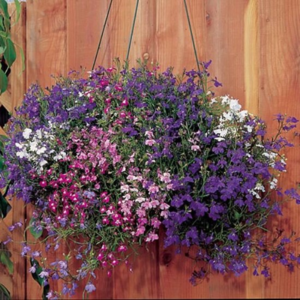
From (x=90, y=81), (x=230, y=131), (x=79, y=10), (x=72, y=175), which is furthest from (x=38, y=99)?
(x=230, y=131)

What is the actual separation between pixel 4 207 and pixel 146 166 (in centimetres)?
71

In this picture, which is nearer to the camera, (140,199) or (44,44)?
(140,199)

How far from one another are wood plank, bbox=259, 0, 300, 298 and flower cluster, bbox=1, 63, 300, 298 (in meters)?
0.11

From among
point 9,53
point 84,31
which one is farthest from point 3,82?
point 84,31

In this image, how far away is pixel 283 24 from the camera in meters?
1.64

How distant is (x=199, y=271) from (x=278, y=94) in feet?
2.02

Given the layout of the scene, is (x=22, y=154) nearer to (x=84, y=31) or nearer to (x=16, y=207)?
(x=16, y=207)

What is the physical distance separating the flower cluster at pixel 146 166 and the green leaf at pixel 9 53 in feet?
1.06

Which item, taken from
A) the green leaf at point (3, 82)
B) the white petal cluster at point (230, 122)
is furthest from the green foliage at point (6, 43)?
the white petal cluster at point (230, 122)

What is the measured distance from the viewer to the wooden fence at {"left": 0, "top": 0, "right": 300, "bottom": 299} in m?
1.63

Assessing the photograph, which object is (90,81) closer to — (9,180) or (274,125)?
(9,180)

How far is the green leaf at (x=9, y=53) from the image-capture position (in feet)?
5.82

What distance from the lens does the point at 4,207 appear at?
1.84 metres

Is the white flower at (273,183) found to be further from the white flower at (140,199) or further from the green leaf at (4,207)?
the green leaf at (4,207)
